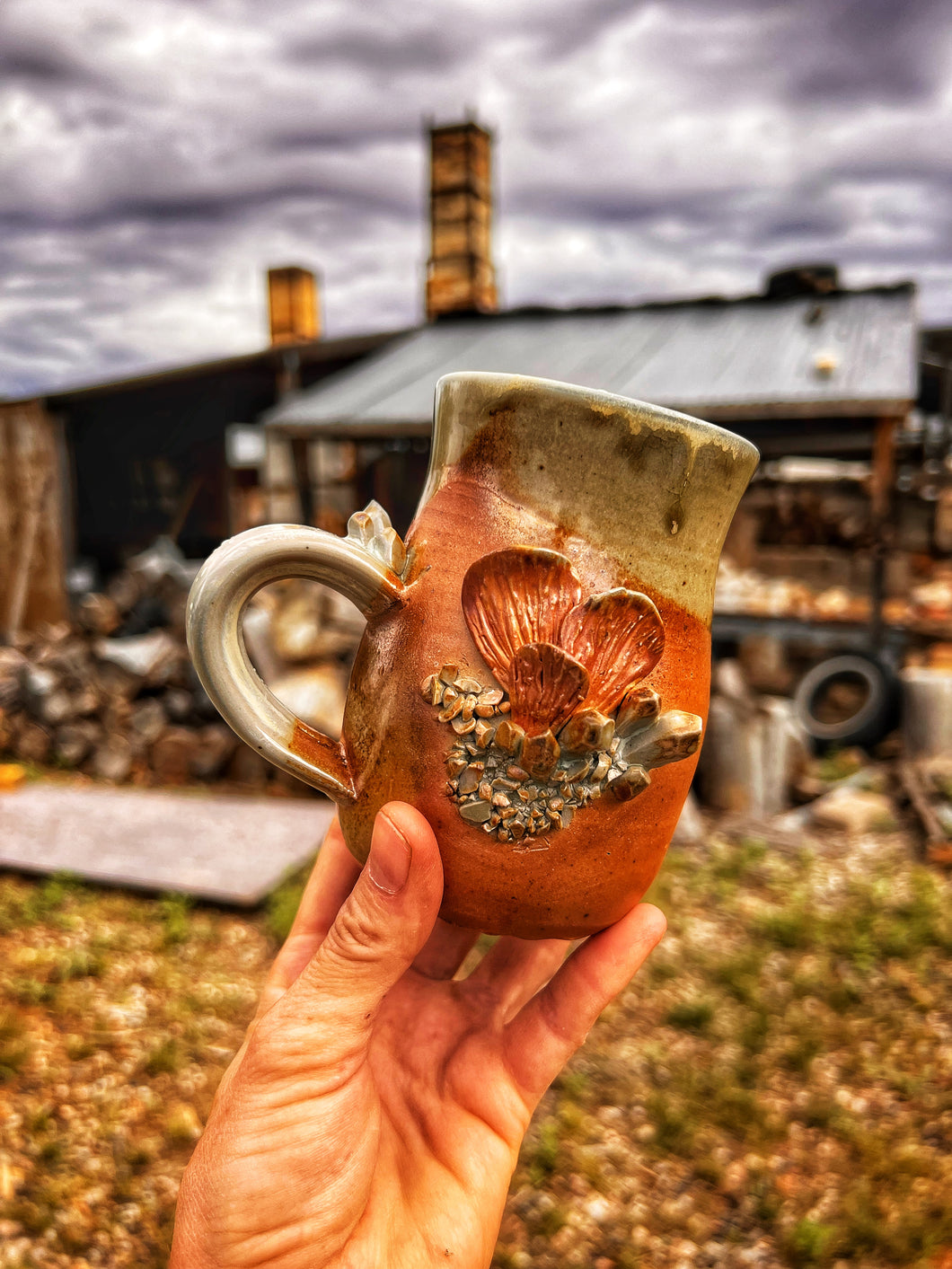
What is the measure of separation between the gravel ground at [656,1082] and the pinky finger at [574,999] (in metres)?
1.12

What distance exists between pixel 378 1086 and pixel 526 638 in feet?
3.07

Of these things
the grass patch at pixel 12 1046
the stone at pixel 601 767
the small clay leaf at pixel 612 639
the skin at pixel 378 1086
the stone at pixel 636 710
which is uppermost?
the small clay leaf at pixel 612 639

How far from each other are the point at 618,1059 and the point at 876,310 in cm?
642

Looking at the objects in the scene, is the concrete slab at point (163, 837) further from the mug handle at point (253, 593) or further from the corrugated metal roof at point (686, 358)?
the corrugated metal roof at point (686, 358)

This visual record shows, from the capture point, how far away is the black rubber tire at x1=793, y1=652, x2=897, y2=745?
237 inches

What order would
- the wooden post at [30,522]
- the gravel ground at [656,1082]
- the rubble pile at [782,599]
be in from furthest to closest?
1. the wooden post at [30,522]
2. the rubble pile at [782,599]
3. the gravel ground at [656,1082]

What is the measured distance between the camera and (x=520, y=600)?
131 centimetres

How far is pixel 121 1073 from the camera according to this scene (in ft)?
9.90

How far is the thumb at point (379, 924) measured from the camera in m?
1.31

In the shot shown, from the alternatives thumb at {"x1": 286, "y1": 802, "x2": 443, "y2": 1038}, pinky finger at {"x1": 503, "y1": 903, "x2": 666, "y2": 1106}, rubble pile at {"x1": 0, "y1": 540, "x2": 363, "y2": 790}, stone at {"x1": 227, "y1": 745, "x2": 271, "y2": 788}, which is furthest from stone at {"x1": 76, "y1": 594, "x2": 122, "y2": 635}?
thumb at {"x1": 286, "y1": 802, "x2": 443, "y2": 1038}

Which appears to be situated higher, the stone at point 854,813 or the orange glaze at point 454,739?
the orange glaze at point 454,739

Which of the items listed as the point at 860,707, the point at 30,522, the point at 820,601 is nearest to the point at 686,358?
the point at 820,601

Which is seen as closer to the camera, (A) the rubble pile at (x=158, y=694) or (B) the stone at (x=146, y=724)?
(A) the rubble pile at (x=158, y=694)

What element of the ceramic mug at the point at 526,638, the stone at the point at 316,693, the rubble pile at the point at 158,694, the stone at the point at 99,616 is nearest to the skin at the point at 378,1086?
the ceramic mug at the point at 526,638
